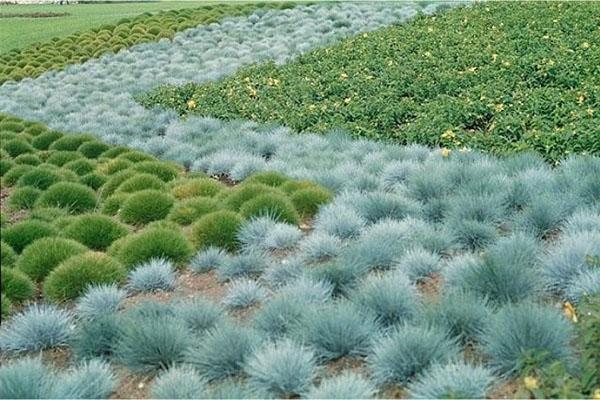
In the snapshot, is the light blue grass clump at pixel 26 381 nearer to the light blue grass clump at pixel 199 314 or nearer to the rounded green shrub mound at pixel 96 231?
the light blue grass clump at pixel 199 314

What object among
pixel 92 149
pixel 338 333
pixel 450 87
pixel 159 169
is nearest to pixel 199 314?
pixel 338 333

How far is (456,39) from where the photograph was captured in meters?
14.0

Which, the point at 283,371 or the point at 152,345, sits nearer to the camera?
the point at 283,371

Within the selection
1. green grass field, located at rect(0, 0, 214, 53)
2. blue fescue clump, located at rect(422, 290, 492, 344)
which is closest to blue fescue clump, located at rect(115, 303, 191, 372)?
blue fescue clump, located at rect(422, 290, 492, 344)

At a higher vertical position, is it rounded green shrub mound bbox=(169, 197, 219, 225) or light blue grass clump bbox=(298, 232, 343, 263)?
light blue grass clump bbox=(298, 232, 343, 263)

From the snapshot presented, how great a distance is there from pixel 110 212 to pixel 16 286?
218 centimetres

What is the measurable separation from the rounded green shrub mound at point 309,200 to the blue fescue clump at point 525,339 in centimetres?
316

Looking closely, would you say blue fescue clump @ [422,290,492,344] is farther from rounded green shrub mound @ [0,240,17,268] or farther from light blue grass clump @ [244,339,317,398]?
rounded green shrub mound @ [0,240,17,268]

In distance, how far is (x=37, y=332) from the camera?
5016mm

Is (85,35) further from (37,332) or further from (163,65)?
(37,332)

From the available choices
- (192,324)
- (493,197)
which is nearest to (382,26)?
(493,197)

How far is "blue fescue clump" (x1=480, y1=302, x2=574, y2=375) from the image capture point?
4006 mm

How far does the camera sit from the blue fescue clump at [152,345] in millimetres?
4543

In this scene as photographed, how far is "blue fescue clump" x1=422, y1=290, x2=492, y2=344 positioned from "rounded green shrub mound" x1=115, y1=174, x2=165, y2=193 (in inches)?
184
